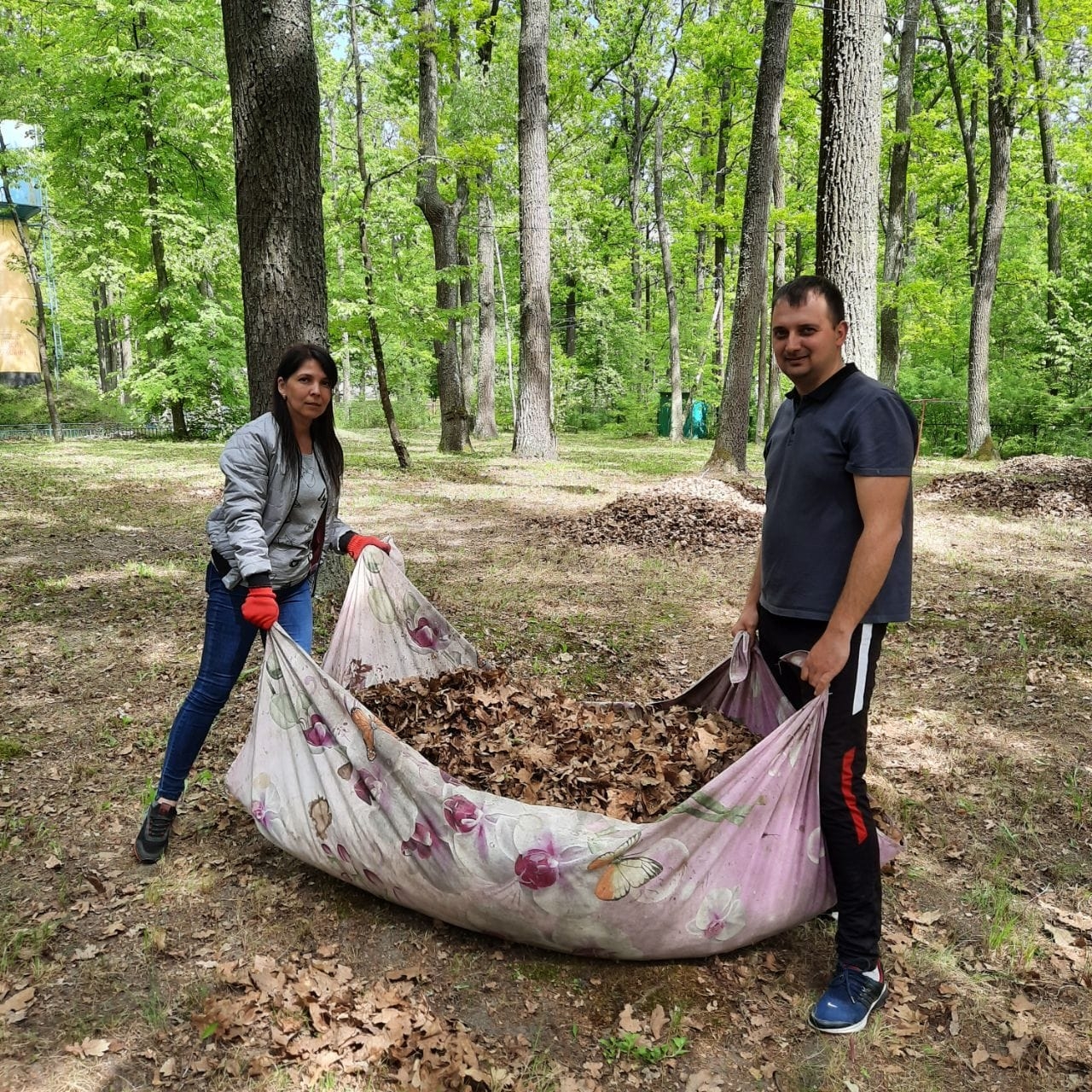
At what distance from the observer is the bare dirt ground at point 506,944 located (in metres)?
2.00

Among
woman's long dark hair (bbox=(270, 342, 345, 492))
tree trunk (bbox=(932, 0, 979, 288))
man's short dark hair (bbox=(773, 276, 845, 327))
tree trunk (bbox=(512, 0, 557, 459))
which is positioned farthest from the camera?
tree trunk (bbox=(932, 0, 979, 288))

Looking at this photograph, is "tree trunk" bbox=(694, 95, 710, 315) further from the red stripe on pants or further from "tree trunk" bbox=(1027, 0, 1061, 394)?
the red stripe on pants

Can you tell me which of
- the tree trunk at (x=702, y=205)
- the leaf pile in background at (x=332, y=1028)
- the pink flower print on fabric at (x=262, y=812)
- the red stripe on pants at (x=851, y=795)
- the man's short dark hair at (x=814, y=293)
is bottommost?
the leaf pile in background at (x=332, y=1028)

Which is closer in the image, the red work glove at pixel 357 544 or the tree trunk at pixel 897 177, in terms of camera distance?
the red work glove at pixel 357 544

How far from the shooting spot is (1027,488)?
10164 mm

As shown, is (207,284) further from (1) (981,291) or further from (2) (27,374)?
(1) (981,291)

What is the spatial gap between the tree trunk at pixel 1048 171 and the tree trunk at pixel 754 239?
6.07 metres

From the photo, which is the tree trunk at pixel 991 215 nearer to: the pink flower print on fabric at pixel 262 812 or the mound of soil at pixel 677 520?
the mound of soil at pixel 677 520

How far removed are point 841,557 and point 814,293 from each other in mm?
673

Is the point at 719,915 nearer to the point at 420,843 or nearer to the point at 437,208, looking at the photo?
the point at 420,843

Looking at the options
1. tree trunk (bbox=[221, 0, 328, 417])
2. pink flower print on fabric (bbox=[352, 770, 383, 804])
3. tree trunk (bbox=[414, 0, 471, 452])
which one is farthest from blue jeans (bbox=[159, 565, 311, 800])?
tree trunk (bbox=[414, 0, 471, 452])

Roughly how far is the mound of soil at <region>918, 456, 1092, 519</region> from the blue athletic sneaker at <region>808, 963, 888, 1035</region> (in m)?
8.70

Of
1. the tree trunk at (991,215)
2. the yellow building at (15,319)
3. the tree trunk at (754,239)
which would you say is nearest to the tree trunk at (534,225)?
the tree trunk at (754,239)

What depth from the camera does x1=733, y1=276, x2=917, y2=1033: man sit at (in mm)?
1899
